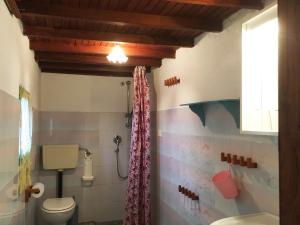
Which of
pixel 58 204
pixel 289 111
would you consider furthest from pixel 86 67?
pixel 289 111

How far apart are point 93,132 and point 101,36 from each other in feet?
6.23

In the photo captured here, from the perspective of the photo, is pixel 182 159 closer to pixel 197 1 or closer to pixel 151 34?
pixel 151 34

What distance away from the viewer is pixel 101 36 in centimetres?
268

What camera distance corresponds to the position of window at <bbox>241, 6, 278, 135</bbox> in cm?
199

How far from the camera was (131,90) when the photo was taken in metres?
4.41

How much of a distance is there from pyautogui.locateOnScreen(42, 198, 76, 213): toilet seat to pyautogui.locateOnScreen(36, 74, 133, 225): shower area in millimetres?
385

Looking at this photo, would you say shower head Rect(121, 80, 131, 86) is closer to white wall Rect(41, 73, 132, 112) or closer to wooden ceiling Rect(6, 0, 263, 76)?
white wall Rect(41, 73, 132, 112)

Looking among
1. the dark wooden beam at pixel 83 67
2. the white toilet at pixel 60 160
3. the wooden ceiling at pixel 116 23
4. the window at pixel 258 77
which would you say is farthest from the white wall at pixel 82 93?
the window at pixel 258 77

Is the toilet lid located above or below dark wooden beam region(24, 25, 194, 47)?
below

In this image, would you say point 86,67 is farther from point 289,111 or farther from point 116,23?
point 289,111

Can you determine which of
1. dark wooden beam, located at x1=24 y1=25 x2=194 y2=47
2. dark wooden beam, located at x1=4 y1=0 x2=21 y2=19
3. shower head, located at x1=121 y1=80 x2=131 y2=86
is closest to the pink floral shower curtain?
shower head, located at x1=121 y1=80 x2=131 y2=86

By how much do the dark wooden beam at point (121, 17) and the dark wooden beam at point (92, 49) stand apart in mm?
917

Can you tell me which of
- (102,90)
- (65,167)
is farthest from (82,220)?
(102,90)

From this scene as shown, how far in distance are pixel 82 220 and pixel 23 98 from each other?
8.15 ft
